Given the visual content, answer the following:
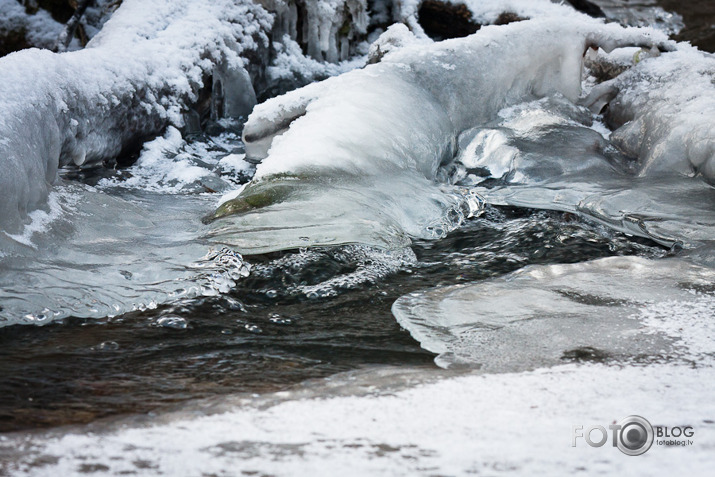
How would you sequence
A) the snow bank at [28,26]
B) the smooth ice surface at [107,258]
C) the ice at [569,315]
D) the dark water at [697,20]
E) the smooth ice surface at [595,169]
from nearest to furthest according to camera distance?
the ice at [569,315], the smooth ice surface at [107,258], the smooth ice surface at [595,169], the snow bank at [28,26], the dark water at [697,20]

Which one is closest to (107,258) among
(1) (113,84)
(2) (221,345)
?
(2) (221,345)

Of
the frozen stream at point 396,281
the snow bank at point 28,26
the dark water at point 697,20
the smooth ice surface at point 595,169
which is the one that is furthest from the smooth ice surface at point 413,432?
the dark water at point 697,20

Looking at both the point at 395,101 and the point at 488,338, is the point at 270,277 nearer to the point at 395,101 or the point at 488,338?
the point at 488,338

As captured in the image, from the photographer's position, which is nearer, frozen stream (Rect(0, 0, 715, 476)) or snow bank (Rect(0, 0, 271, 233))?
frozen stream (Rect(0, 0, 715, 476))

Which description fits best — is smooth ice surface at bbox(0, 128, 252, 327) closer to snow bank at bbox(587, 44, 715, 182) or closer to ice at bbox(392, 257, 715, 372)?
ice at bbox(392, 257, 715, 372)

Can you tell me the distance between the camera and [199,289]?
2281mm

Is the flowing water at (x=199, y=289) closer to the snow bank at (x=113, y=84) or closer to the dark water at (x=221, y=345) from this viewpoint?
the dark water at (x=221, y=345)

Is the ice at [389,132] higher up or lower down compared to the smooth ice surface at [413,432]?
higher up

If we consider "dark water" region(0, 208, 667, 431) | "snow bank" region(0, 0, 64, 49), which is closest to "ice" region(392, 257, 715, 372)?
"dark water" region(0, 208, 667, 431)

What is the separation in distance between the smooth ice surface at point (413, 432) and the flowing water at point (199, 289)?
6.7 inches

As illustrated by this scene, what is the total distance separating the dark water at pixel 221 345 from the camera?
63.1 inches

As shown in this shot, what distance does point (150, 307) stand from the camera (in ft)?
7.07

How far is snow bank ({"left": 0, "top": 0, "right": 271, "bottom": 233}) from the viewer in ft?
8.57

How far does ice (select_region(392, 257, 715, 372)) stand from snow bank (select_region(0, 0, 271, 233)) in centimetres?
148
